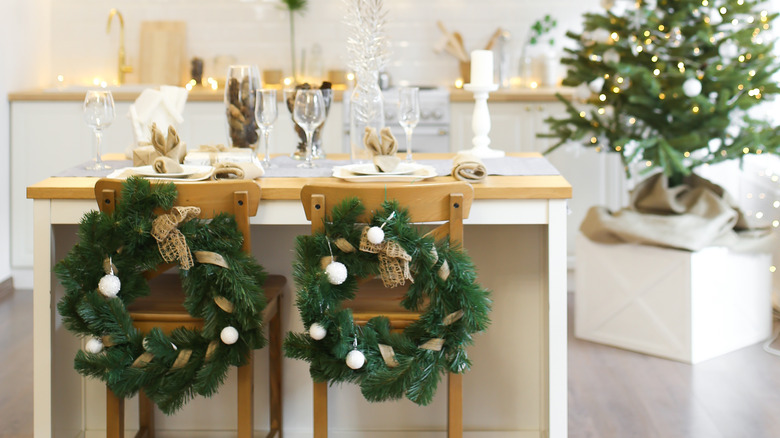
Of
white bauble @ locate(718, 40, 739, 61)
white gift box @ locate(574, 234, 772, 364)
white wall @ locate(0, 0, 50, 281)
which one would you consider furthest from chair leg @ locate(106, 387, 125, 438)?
white wall @ locate(0, 0, 50, 281)

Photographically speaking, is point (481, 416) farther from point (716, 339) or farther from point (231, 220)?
point (716, 339)

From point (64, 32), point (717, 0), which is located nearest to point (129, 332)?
point (717, 0)

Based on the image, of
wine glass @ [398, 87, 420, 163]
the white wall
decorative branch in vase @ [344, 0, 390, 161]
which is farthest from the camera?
the white wall

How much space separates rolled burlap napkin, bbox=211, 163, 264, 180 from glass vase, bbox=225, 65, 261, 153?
41 centimetres

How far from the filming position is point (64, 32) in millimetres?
5012

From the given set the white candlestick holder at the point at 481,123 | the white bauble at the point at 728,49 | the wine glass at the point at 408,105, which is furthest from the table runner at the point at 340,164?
the white bauble at the point at 728,49

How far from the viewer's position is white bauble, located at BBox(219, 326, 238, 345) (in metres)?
1.98

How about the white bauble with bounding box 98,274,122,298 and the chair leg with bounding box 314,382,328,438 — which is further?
the chair leg with bounding box 314,382,328,438

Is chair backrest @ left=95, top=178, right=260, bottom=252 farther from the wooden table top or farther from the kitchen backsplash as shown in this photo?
the kitchen backsplash

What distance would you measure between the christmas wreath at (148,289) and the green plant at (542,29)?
3.27 metres

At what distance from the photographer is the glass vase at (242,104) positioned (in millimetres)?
2572

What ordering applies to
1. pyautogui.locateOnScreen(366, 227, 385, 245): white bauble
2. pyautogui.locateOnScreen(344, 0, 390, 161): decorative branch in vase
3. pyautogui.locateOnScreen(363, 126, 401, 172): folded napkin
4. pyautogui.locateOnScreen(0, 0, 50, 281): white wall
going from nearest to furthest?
pyautogui.locateOnScreen(366, 227, 385, 245): white bauble < pyautogui.locateOnScreen(363, 126, 401, 172): folded napkin < pyautogui.locateOnScreen(344, 0, 390, 161): decorative branch in vase < pyautogui.locateOnScreen(0, 0, 50, 281): white wall

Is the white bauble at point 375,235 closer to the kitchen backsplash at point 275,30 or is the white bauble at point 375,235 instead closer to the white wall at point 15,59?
the white wall at point 15,59

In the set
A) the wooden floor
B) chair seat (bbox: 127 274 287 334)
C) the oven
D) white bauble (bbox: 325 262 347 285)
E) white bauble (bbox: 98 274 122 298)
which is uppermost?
the oven
